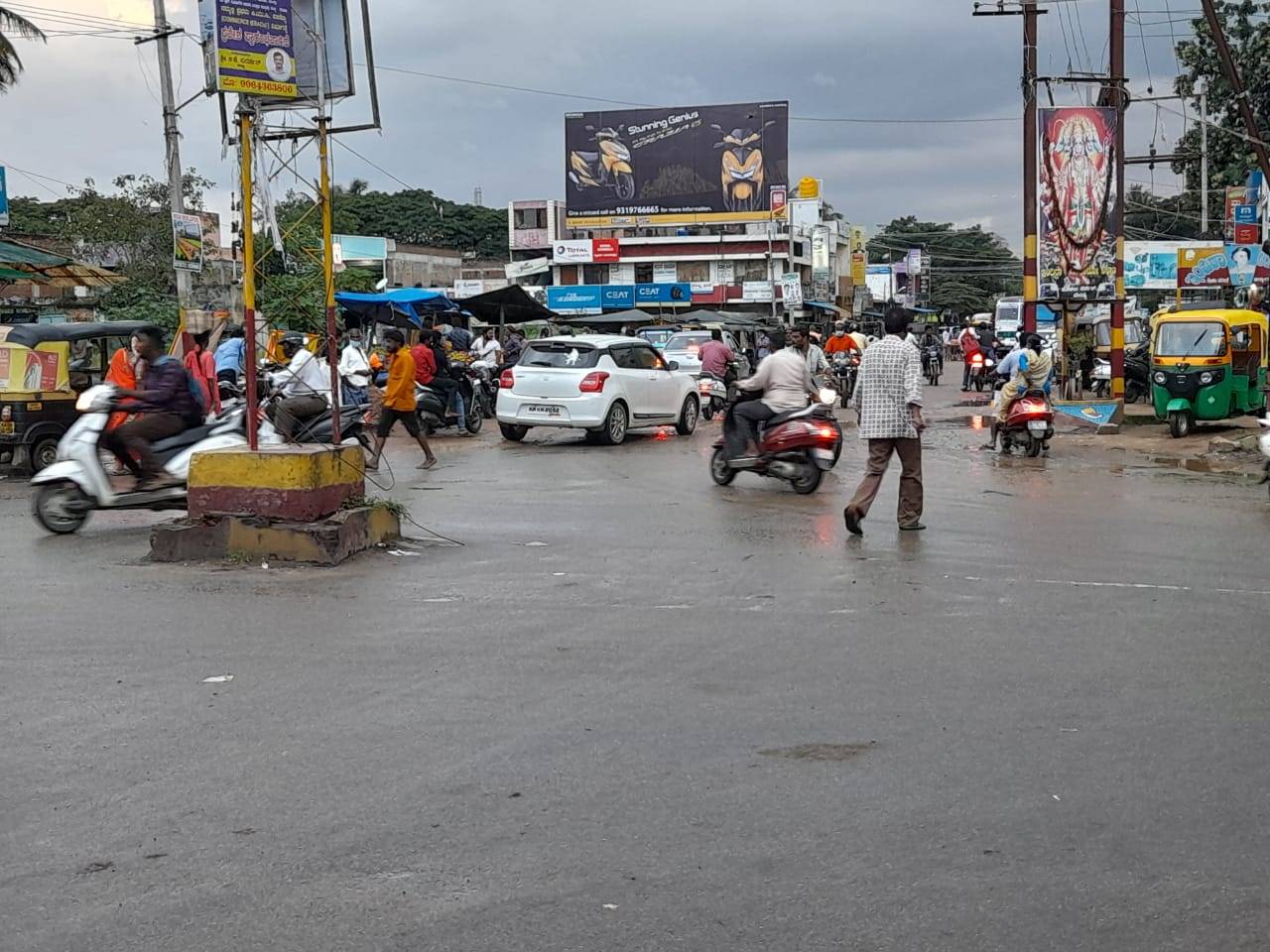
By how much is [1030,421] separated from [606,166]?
57.2 metres

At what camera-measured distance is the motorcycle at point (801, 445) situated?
547 inches

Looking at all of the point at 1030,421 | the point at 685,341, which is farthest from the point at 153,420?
the point at 685,341

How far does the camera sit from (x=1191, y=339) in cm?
2164

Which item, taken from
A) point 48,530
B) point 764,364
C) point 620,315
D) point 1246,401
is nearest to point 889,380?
point 764,364

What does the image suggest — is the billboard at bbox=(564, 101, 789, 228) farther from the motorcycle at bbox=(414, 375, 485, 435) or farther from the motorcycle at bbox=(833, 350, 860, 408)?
the motorcycle at bbox=(414, 375, 485, 435)

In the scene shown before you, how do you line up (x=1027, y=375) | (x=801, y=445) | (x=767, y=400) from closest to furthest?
(x=801, y=445) → (x=767, y=400) → (x=1027, y=375)

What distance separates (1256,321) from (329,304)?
16919 mm

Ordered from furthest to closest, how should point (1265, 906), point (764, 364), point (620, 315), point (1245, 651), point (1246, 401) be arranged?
1. point (620, 315)
2. point (1246, 401)
3. point (764, 364)
4. point (1245, 651)
5. point (1265, 906)

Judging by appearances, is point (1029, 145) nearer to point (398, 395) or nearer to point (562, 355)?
point (562, 355)

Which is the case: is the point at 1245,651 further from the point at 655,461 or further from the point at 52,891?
the point at 655,461

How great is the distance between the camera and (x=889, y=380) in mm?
10836

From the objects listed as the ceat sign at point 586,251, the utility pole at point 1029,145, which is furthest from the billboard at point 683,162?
the utility pole at point 1029,145

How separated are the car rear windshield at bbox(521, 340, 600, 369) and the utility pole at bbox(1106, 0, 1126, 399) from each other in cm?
929

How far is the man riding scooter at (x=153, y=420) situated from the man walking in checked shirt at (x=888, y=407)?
5.35 meters
